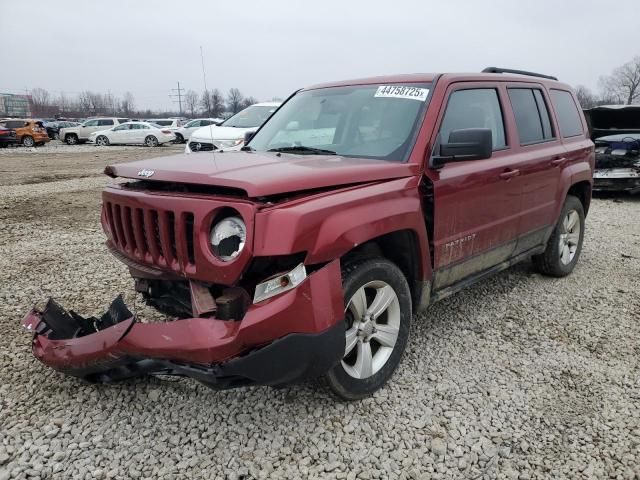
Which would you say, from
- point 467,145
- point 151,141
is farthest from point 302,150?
point 151,141

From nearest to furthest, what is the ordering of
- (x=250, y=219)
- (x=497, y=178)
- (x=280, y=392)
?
(x=250, y=219), (x=280, y=392), (x=497, y=178)

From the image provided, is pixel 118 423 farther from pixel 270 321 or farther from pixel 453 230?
pixel 453 230

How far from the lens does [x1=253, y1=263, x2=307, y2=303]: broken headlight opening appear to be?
230 centimetres

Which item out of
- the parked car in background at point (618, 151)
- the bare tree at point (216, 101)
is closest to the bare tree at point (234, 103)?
the bare tree at point (216, 101)

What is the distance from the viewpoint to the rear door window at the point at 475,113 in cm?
343

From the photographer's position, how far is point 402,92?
136 inches

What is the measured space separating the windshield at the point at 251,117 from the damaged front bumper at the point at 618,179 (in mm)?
7054

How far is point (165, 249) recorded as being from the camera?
252 centimetres

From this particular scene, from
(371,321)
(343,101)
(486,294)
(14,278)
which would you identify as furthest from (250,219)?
(14,278)

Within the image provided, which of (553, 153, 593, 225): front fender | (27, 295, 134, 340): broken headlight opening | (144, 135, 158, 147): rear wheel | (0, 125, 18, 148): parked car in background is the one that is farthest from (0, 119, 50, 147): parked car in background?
(553, 153, 593, 225): front fender

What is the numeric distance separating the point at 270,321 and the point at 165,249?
0.69 m

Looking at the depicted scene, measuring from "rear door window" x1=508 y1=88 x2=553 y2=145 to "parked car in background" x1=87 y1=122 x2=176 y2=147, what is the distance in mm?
25579

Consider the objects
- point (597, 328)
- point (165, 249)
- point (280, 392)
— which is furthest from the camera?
point (597, 328)

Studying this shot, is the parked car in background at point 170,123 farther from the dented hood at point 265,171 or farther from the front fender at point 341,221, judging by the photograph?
the front fender at point 341,221
